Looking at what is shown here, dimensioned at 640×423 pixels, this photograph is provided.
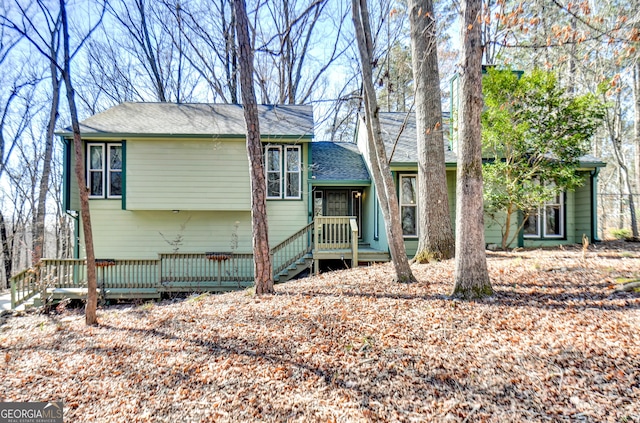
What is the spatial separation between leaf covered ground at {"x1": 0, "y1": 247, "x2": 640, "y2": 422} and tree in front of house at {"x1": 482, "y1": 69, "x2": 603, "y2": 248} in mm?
3090

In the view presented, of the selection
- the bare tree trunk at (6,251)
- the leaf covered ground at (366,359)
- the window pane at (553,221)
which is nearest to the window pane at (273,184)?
the leaf covered ground at (366,359)

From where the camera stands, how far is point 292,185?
10656mm

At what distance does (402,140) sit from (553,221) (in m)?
5.30

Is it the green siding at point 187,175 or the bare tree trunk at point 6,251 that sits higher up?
the green siding at point 187,175

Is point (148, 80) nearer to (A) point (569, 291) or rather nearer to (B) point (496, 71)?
(B) point (496, 71)

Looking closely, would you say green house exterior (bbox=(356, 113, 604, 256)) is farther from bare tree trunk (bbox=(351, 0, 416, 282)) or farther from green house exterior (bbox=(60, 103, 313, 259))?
bare tree trunk (bbox=(351, 0, 416, 282))

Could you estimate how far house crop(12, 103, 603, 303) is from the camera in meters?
9.35

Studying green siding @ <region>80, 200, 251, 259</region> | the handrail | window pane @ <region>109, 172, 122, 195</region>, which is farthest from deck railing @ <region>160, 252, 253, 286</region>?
the handrail

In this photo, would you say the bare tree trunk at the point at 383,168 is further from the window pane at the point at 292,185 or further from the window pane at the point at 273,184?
the window pane at the point at 273,184

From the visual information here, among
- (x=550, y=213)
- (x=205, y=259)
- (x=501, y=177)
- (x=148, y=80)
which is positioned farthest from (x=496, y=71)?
(x=148, y=80)

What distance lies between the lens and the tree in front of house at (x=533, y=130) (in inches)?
304

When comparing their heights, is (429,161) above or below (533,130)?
below

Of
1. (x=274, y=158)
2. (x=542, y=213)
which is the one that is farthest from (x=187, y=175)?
(x=542, y=213)

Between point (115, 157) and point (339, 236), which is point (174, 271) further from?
point (339, 236)
